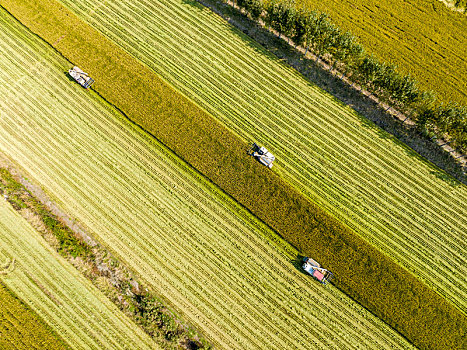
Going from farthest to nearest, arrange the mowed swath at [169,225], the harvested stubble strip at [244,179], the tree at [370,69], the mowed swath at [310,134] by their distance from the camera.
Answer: the tree at [370,69], the mowed swath at [310,134], the harvested stubble strip at [244,179], the mowed swath at [169,225]

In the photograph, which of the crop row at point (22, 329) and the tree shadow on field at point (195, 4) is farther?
the tree shadow on field at point (195, 4)

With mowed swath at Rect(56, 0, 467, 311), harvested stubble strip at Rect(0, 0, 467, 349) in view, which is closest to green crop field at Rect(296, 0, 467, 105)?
mowed swath at Rect(56, 0, 467, 311)

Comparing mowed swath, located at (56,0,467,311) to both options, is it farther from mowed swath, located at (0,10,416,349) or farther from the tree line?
mowed swath, located at (0,10,416,349)

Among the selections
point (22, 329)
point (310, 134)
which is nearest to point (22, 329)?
point (22, 329)

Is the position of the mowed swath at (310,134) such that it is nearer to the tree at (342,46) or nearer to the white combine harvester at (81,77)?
the tree at (342,46)

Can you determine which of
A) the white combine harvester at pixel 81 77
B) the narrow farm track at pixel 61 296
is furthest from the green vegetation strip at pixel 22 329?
the white combine harvester at pixel 81 77

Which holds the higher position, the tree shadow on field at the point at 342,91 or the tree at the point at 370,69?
A: the tree at the point at 370,69

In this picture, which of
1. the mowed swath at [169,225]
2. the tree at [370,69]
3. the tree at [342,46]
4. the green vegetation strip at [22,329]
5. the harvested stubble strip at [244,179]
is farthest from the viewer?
the tree at [342,46]
